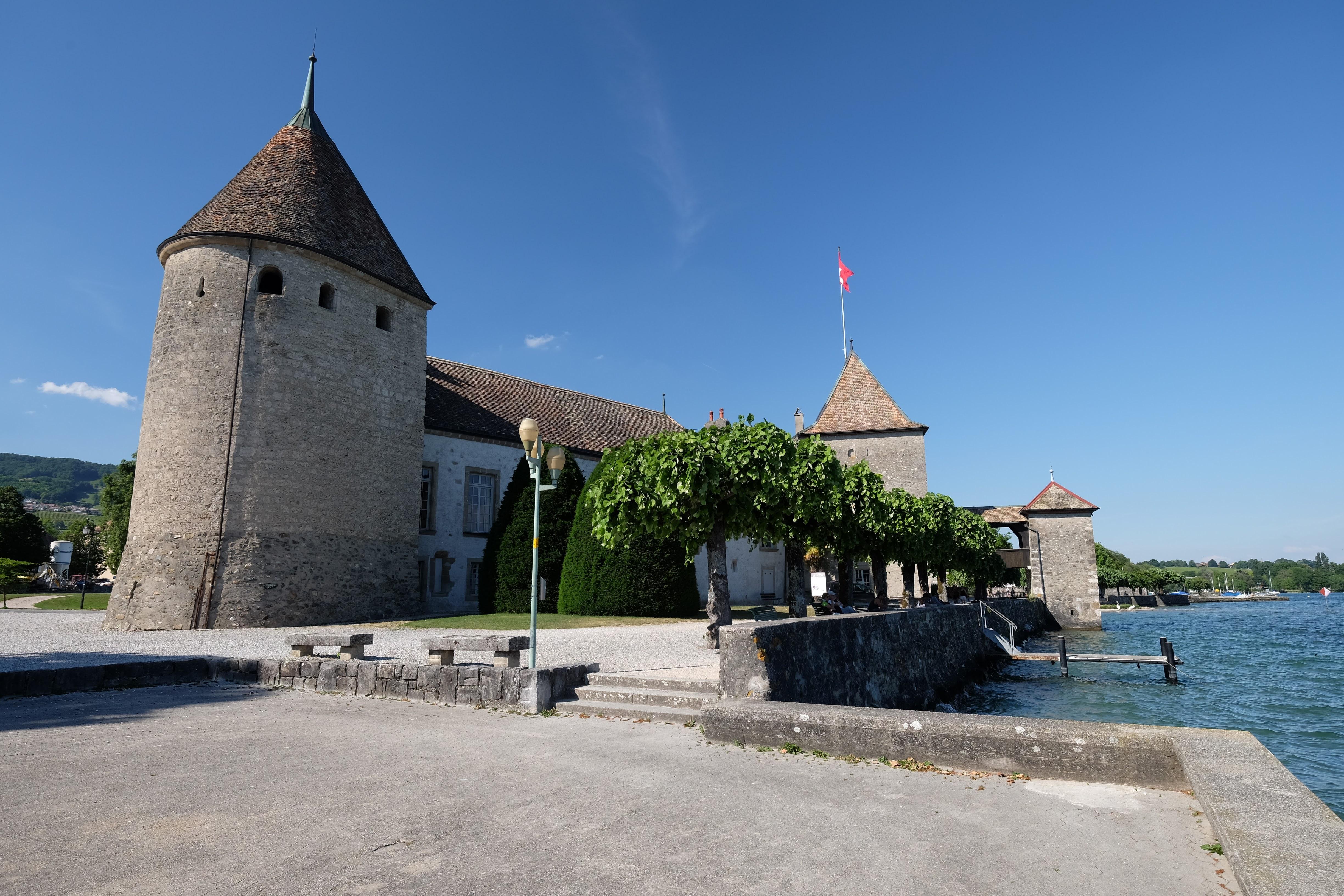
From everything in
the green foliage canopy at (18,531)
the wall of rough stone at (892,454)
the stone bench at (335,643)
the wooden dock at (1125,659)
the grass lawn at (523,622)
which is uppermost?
the wall of rough stone at (892,454)

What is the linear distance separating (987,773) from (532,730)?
13.9ft

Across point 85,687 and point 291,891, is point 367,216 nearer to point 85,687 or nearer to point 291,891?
point 85,687

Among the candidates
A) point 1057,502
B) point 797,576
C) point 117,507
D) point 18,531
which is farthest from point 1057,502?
point 18,531

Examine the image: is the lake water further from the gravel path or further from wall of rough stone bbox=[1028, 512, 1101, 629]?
the gravel path

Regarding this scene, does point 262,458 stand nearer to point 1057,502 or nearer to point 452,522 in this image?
point 452,522

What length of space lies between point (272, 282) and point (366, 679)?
654 inches

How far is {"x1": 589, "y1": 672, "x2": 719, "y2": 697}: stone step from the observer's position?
8.41 metres

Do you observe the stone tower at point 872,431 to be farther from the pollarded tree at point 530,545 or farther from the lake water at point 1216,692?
the pollarded tree at point 530,545

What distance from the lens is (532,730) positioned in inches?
289

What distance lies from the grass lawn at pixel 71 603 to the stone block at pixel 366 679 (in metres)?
28.3

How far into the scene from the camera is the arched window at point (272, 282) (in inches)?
844

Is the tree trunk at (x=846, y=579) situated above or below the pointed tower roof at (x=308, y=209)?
below

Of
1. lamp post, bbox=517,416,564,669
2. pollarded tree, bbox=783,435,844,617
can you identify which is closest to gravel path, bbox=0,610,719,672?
lamp post, bbox=517,416,564,669

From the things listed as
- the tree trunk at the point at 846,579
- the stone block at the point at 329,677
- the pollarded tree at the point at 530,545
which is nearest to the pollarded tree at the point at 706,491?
the stone block at the point at 329,677
